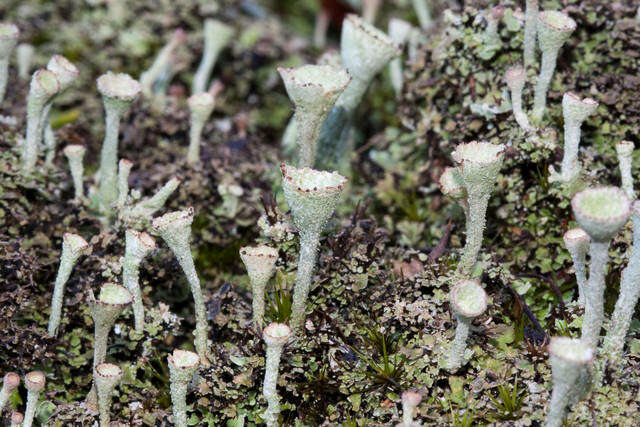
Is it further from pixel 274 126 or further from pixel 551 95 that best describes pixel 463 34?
pixel 274 126

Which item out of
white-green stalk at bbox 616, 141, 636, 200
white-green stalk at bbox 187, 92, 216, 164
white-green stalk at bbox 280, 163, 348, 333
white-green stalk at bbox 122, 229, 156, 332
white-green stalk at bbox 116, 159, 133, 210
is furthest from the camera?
white-green stalk at bbox 187, 92, 216, 164

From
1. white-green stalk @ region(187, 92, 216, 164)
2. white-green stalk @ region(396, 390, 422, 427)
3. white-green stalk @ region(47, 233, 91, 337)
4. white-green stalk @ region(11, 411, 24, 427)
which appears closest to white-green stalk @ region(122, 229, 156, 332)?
white-green stalk @ region(47, 233, 91, 337)

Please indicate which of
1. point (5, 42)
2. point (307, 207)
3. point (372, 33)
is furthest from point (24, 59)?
point (307, 207)

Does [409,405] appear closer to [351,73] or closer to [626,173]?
[626,173]

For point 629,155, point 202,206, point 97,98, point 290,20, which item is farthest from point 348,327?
point 290,20

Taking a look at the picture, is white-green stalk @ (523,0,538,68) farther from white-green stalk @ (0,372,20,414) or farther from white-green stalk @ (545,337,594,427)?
white-green stalk @ (0,372,20,414)
